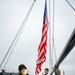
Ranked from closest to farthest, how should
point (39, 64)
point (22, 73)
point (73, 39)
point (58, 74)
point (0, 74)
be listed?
point (73, 39) → point (22, 73) → point (58, 74) → point (0, 74) → point (39, 64)

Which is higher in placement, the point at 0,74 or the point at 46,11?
the point at 46,11

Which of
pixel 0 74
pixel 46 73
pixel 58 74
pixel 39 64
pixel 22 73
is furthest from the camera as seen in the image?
pixel 39 64

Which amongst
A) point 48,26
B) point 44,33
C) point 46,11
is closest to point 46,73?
point 44,33

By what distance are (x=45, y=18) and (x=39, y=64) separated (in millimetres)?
3085

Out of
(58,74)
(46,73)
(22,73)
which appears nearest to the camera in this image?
(22,73)

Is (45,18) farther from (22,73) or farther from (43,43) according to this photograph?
(22,73)

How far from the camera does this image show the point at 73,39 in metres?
2.09

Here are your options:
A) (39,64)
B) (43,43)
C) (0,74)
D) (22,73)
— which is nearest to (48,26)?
(43,43)

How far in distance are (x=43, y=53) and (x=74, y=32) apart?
8305 millimetres

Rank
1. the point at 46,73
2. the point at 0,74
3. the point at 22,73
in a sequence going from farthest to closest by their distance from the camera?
the point at 46,73 → the point at 0,74 → the point at 22,73

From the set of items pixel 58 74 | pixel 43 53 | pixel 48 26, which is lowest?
pixel 58 74

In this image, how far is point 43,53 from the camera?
401 inches

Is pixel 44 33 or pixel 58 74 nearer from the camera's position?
pixel 58 74

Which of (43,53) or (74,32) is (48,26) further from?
(74,32)
